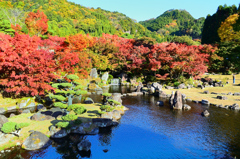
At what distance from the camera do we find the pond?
9406 mm

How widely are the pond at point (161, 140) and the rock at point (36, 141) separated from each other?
1.16 ft

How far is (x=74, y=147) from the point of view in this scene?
998cm

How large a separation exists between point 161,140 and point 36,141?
28.6 feet

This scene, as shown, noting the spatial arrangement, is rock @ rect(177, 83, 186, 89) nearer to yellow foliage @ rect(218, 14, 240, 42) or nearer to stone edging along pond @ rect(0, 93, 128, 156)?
stone edging along pond @ rect(0, 93, 128, 156)

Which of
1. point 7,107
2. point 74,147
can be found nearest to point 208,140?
point 74,147

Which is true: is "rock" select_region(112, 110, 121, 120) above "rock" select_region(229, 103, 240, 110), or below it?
below

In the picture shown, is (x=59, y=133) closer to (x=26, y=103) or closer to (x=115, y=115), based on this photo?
(x=115, y=115)

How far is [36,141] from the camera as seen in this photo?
10.0m

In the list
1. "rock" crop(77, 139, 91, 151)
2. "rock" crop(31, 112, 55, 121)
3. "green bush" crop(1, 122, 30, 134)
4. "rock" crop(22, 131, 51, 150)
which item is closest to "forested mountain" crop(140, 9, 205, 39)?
"rock" crop(31, 112, 55, 121)

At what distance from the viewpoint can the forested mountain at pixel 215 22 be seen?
51.0 m

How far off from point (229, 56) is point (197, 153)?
1466 inches

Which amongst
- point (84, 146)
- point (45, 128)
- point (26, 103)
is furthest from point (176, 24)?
point (84, 146)

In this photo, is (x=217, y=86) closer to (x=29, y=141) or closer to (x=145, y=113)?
(x=145, y=113)

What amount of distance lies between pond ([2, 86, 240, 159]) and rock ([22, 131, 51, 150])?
0.35m
